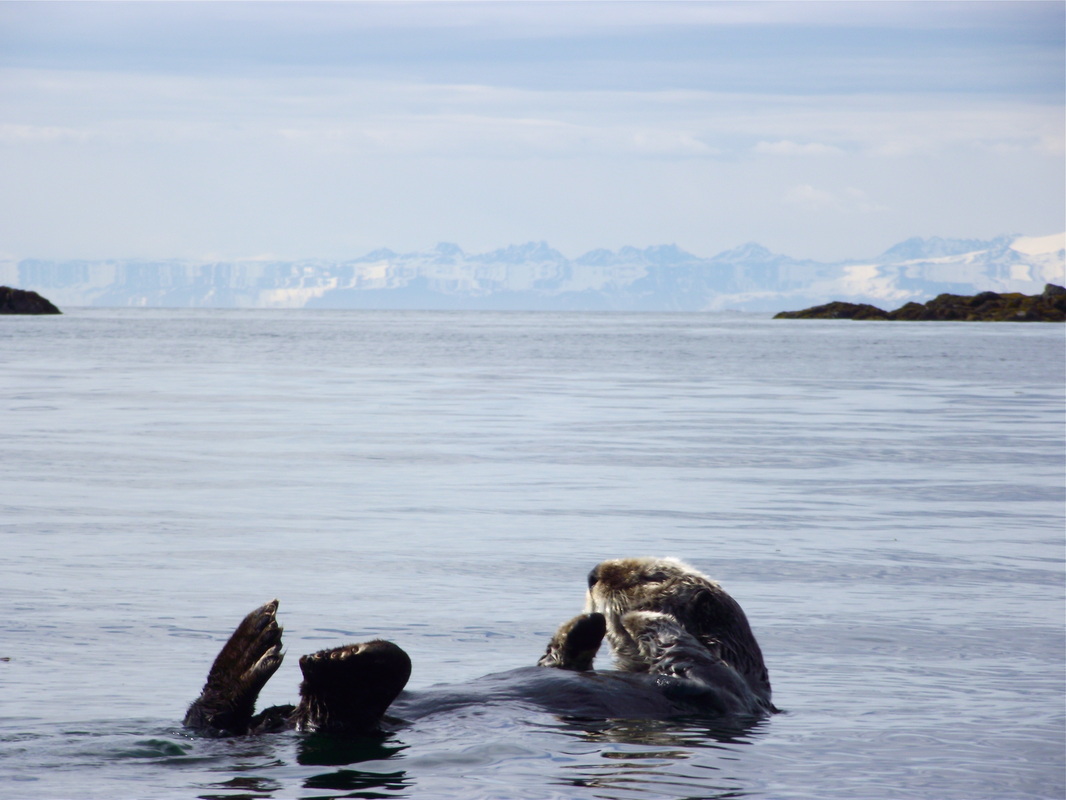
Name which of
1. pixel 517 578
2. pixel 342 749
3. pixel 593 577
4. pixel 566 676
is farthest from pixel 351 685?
pixel 517 578

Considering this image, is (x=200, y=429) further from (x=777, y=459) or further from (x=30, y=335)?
(x=30, y=335)

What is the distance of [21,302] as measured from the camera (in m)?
88.1

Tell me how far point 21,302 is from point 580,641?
299 feet

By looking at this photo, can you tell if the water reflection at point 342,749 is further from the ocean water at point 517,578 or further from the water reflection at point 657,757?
the water reflection at point 657,757

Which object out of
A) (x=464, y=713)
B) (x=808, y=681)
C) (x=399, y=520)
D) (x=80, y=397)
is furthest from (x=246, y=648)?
(x=80, y=397)

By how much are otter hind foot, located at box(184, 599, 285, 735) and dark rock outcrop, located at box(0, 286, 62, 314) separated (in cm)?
8894

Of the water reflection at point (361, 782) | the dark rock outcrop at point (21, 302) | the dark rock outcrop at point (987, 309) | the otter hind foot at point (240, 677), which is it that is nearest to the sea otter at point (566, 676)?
the otter hind foot at point (240, 677)

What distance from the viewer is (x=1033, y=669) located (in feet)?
16.7

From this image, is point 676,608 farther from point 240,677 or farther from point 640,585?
point 240,677

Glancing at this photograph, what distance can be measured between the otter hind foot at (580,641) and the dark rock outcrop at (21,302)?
88917mm

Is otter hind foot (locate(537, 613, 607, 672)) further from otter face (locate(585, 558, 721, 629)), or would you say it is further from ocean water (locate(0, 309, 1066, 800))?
ocean water (locate(0, 309, 1066, 800))

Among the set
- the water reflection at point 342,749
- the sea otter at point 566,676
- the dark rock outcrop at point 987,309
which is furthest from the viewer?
the dark rock outcrop at point 987,309

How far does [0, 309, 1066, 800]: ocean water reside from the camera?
3.69 meters

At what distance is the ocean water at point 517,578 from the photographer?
369 centimetres
